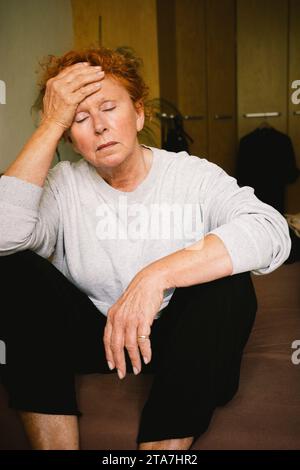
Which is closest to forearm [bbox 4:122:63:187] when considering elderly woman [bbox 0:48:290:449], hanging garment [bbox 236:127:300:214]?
elderly woman [bbox 0:48:290:449]

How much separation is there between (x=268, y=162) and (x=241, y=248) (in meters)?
3.68

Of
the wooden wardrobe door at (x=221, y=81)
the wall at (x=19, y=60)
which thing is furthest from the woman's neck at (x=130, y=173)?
the wooden wardrobe door at (x=221, y=81)

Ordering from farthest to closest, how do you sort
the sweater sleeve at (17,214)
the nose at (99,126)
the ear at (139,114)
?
the ear at (139,114), the nose at (99,126), the sweater sleeve at (17,214)

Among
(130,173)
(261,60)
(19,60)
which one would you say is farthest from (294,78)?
(130,173)

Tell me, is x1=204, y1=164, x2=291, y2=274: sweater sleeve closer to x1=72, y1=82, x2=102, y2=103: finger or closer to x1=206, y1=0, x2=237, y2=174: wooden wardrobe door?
x1=72, y1=82, x2=102, y2=103: finger

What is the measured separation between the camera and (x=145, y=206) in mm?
1283

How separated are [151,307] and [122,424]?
0.86 feet

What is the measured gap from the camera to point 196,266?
1.02 metres

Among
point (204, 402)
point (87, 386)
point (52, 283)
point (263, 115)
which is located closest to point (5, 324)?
point (52, 283)

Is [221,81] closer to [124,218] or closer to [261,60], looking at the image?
[261,60]

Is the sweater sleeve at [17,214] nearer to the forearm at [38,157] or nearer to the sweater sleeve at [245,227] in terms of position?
the forearm at [38,157]

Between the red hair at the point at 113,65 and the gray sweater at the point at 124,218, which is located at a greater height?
the red hair at the point at 113,65

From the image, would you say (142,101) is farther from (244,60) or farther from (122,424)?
(244,60)

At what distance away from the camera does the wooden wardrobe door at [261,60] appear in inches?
177
